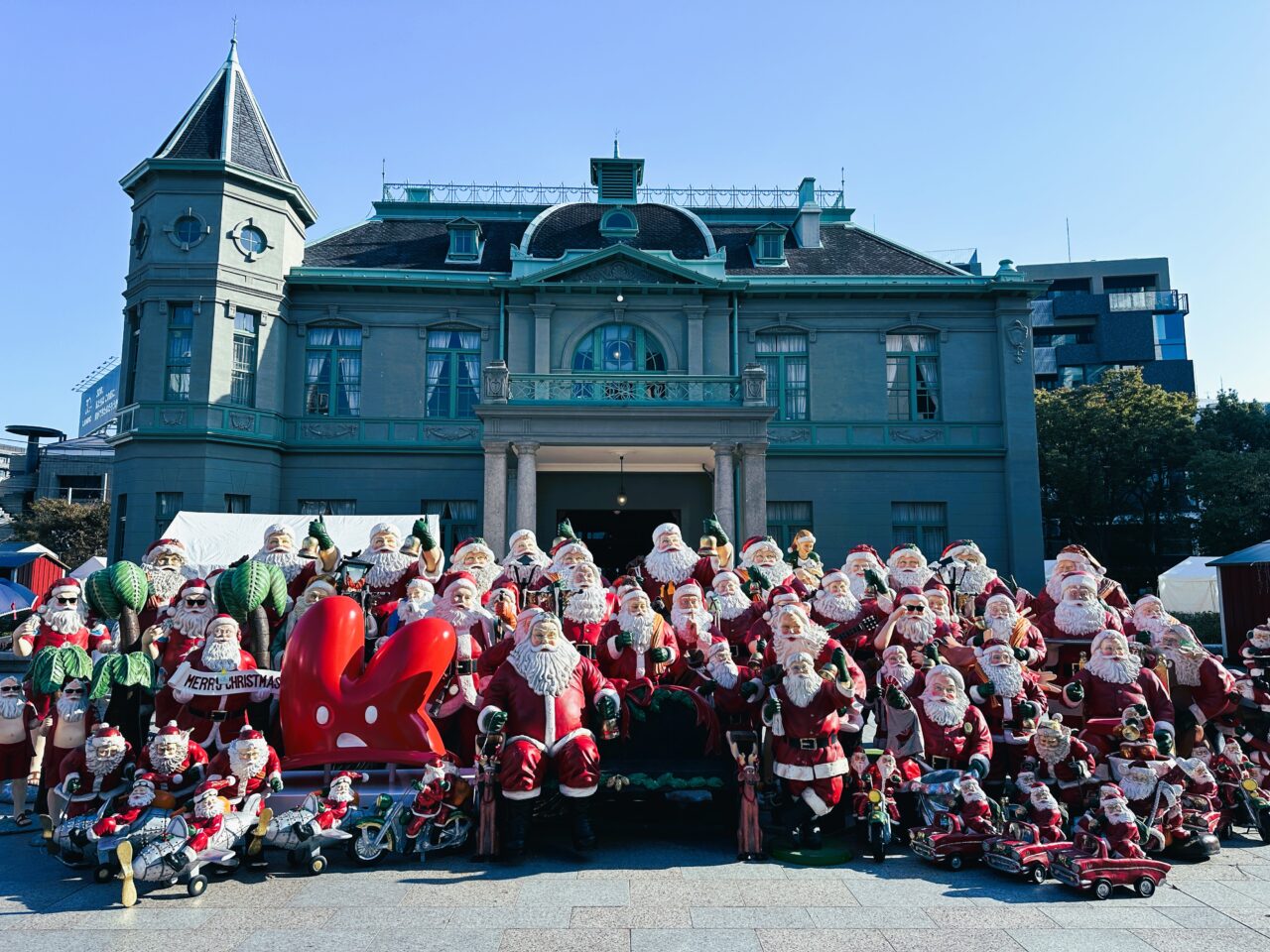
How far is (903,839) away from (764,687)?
1569 millimetres

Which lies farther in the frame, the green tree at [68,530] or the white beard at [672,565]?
the green tree at [68,530]

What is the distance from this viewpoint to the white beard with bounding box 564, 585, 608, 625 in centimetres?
759

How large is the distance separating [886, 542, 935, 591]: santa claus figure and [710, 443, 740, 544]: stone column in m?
7.41

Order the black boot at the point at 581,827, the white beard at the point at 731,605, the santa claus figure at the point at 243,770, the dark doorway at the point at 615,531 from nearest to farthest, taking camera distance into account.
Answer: the santa claus figure at the point at 243,770 < the black boot at the point at 581,827 < the white beard at the point at 731,605 < the dark doorway at the point at 615,531

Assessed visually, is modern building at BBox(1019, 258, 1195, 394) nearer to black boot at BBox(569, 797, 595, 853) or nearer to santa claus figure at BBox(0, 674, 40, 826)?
black boot at BBox(569, 797, 595, 853)

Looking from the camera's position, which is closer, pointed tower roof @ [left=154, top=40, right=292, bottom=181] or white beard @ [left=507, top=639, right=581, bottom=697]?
white beard @ [left=507, top=639, right=581, bottom=697]

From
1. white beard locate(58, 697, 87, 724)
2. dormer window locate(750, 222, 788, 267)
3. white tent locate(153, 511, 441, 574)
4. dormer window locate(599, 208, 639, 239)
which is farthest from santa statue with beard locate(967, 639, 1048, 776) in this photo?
dormer window locate(599, 208, 639, 239)

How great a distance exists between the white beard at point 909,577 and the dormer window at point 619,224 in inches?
578

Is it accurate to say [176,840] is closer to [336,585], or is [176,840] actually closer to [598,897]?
[598,897]

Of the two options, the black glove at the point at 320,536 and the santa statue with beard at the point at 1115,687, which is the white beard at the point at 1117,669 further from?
the black glove at the point at 320,536

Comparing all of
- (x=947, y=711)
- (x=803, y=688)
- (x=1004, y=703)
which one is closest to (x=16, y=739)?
(x=803, y=688)

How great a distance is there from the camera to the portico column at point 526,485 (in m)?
16.8

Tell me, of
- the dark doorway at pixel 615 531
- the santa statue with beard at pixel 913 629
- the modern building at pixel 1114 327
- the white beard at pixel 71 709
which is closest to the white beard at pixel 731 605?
the santa statue with beard at pixel 913 629

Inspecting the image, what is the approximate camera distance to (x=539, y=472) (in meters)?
20.8
